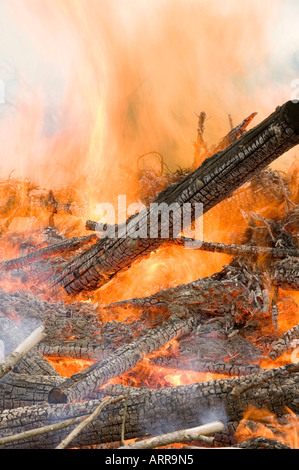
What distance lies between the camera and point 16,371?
319cm

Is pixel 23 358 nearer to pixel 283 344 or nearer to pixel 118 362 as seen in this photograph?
pixel 118 362

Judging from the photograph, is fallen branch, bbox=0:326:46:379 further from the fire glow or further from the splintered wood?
the fire glow

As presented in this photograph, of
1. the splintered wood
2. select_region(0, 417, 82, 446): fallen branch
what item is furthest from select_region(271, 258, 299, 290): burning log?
select_region(0, 417, 82, 446): fallen branch

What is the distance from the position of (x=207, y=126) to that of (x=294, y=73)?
218 cm

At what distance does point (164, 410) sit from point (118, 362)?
0.86 meters

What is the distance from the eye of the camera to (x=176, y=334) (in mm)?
3992

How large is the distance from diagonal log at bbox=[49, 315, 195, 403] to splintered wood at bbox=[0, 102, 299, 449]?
0.04ft

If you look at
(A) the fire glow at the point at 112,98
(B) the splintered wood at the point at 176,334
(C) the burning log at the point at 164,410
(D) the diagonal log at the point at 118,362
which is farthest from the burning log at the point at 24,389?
(A) the fire glow at the point at 112,98

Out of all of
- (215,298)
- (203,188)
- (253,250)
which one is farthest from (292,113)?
(253,250)

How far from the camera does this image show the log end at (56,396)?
8.50ft

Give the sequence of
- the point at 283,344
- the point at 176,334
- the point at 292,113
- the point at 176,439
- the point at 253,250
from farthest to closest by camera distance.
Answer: the point at 253,250 < the point at 176,334 < the point at 283,344 < the point at 292,113 < the point at 176,439

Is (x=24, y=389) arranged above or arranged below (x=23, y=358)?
below
